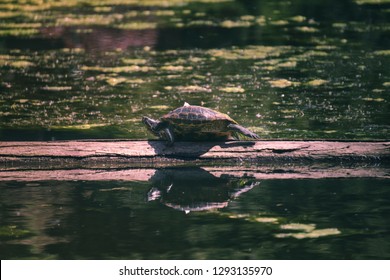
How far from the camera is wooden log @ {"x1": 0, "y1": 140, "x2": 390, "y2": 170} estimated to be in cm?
838

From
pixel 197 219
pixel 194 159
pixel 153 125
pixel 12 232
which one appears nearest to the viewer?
pixel 12 232

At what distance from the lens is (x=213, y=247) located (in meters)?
6.32

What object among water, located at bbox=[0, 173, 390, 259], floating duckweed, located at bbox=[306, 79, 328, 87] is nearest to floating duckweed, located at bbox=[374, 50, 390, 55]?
floating duckweed, located at bbox=[306, 79, 328, 87]

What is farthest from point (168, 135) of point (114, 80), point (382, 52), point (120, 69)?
point (382, 52)

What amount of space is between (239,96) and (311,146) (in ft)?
13.4

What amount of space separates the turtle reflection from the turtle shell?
0.32 metres

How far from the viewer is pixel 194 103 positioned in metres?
11.9

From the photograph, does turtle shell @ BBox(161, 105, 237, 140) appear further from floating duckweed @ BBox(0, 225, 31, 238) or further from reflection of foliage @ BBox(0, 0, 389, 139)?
floating duckweed @ BBox(0, 225, 31, 238)

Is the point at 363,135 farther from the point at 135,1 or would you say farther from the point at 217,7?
the point at 135,1

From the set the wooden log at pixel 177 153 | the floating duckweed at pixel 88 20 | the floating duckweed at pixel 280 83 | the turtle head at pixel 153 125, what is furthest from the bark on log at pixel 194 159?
the floating duckweed at pixel 88 20

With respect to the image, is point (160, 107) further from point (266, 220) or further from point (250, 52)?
point (266, 220)

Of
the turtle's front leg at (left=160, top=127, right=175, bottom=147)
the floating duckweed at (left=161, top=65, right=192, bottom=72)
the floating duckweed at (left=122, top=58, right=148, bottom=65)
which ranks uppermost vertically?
the floating duckweed at (left=122, top=58, right=148, bottom=65)

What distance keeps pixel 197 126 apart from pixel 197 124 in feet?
0.10

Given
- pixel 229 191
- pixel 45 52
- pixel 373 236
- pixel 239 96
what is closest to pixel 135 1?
pixel 45 52
